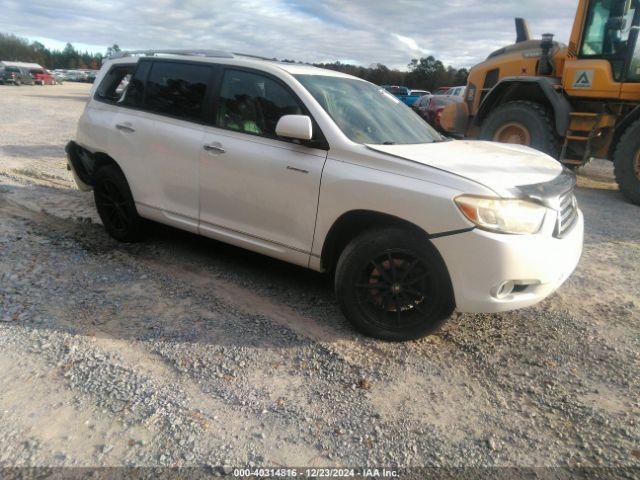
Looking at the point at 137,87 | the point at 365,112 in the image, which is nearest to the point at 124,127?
the point at 137,87

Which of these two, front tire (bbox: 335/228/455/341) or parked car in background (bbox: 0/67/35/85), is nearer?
front tire (bbox: 335/228/455/341)

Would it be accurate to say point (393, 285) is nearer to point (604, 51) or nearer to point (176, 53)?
point (176, 53)

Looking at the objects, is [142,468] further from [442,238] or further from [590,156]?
[590,156]

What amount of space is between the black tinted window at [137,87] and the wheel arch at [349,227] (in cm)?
253

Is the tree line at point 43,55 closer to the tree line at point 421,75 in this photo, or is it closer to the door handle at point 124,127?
the tree line at point 421,75

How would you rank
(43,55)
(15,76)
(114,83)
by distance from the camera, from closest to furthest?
(114,83) → (15,76) → (43,55)

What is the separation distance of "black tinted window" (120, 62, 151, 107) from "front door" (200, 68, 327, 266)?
1.07m

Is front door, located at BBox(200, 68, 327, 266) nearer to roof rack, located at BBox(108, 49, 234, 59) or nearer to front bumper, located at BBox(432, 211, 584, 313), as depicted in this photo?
roof rack, located at BBox(108, 49, 234, 59)

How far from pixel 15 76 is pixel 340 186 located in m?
49.1

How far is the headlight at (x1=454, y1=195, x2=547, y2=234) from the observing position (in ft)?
10.2

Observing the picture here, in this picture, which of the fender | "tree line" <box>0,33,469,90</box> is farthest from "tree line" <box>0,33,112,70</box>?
the fender

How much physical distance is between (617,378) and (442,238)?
4.69ft

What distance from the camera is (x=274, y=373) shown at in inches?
125

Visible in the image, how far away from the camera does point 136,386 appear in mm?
2938
